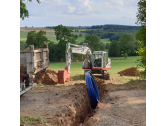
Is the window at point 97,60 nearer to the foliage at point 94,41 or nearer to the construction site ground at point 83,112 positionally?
the construction site ground at point 83,112

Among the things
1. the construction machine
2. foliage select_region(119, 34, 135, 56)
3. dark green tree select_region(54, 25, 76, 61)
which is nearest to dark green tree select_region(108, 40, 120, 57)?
foliage select_region(119, 34, 135, 56)

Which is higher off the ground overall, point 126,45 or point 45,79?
point 126,45

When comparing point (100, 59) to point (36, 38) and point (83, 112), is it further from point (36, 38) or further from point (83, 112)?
point (36, 38)

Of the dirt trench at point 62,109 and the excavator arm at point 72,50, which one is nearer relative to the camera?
Result: the dirt trench at point 62,109

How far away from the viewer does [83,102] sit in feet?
28.4

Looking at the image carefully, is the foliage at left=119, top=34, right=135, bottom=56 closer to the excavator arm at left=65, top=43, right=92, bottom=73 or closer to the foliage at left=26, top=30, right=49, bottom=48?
the foliage at left=26, top=30, right=49, bottom=48

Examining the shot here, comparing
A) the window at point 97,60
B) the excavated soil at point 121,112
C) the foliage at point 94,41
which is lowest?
the excavated soil at point 121,112

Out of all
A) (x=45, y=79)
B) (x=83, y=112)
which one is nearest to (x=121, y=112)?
(x=83, y=112)

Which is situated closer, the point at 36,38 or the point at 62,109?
the point at 62,109

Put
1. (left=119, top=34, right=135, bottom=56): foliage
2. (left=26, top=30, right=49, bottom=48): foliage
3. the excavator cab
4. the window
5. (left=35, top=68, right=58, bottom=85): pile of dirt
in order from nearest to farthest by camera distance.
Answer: (left=35, top=68, right=58, bottom=85): pile of dirt, the excavator cab, the window, (left=26, top=30, right=49, bottom=48): foliage, (left=119, top=34, right=135, bottom=56): foliage

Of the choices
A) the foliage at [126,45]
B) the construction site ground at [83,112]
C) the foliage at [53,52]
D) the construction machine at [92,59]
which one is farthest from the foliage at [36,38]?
the construction site ground at [83,112]

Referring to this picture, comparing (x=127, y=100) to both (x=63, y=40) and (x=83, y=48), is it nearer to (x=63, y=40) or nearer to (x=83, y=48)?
(x=83, y=48)
